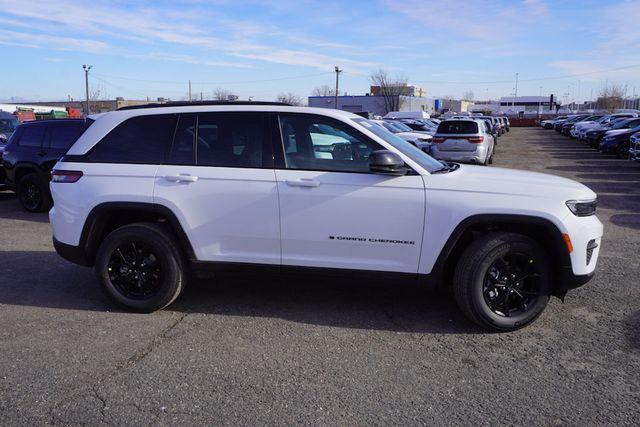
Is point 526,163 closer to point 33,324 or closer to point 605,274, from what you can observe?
point 605,274

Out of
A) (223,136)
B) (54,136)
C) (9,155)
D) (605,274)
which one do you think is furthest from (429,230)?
(9,155)

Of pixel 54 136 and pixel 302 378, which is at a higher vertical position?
pixel 54 136

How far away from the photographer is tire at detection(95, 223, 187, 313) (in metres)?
4.89

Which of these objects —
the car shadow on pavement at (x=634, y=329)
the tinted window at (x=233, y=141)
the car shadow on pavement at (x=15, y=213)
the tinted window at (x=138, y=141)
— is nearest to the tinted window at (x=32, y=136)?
the car shadow on pavement at (x=15, y=213)

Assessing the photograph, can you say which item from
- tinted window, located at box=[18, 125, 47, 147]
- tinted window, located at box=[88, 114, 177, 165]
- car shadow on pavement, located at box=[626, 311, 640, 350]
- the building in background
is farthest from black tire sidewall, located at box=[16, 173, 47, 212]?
the building in background

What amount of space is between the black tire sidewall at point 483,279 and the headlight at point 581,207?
419 mm

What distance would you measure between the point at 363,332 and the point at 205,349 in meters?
1.31

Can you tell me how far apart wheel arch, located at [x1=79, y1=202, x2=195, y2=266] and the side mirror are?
1.81 meters

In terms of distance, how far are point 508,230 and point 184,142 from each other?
2966 mm

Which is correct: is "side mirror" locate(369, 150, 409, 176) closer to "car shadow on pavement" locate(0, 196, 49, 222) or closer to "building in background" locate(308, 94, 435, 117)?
"car shadow on pavement" locate(0, 196, 49, 222)

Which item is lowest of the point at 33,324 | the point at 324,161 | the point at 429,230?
the point at 33,324

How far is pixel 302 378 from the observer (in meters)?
3.78

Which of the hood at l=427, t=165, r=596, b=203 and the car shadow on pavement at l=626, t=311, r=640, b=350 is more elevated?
the hood at l=427, t=165, r=596, b=203

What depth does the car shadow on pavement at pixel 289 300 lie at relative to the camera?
481 cm
